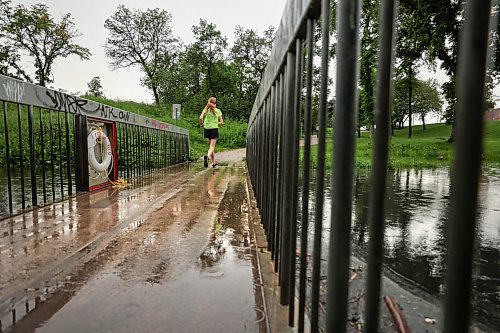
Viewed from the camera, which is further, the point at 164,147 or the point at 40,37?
the point at 40,37

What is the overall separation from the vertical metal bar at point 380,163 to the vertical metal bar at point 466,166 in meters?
0.18

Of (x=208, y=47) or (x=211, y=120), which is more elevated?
(x=208, y=47)

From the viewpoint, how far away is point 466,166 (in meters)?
0.37

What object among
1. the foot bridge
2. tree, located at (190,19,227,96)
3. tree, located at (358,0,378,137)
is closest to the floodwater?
the foot bridge

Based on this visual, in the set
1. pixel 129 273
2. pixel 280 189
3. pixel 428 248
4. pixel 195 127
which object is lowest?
pixel 428 248

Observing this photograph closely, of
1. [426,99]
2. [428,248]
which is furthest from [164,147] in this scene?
[426,99]

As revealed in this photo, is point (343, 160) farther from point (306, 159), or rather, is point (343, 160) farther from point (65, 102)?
point (65, 102)

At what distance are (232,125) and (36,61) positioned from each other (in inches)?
760

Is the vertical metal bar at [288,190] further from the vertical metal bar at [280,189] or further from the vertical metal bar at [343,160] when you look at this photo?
the vertical metal bar at [343,160]

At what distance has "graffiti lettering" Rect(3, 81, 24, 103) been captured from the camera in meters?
3.38

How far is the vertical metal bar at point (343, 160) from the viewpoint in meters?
0.70

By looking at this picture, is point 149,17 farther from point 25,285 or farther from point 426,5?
point 25,285

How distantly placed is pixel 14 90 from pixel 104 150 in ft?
6.91

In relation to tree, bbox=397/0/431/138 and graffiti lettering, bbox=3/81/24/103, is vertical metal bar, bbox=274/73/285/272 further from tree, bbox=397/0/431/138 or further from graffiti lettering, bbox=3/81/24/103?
tree, bbox=397/0/431/138
